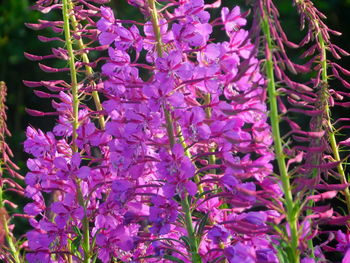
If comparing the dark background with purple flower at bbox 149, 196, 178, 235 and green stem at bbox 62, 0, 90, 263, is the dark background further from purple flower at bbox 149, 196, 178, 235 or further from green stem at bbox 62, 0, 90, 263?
purple flower at bbox 149, 196, 178, 235

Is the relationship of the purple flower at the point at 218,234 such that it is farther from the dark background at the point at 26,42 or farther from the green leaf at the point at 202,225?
the dark background at the point at 26,42

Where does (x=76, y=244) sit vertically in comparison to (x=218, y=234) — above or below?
below

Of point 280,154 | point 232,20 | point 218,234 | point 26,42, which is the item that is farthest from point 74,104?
point 26,42

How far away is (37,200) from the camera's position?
7.59 feet

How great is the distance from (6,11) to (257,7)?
16.7ft

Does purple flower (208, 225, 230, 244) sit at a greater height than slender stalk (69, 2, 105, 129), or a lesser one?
lesser

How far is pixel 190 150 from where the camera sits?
224cm

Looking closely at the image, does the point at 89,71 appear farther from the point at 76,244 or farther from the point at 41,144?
the point at 76,244

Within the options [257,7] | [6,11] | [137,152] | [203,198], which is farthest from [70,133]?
[6,11]

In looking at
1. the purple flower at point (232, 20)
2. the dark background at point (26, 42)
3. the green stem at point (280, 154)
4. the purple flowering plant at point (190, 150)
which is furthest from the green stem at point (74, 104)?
the dark background at point (26, 42)

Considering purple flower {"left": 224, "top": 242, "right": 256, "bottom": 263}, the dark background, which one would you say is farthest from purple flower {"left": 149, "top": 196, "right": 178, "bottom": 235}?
the dark background

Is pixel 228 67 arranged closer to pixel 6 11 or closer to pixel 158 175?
pixel 158 175

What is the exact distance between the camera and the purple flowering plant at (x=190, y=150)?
1.71 meters

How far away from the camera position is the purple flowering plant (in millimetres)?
1708
